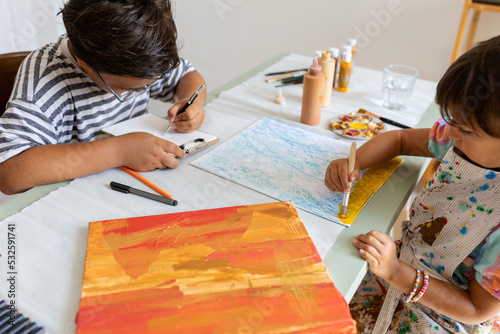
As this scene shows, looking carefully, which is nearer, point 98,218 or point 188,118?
point 98,218

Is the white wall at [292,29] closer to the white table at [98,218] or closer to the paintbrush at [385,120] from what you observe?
the paintbrush at [385,120]

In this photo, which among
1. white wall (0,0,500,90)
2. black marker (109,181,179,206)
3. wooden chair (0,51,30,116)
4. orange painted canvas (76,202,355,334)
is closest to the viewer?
orange painted canvas (76,202,355,334)

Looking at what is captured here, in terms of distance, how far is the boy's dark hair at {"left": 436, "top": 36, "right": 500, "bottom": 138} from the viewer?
1.80ft

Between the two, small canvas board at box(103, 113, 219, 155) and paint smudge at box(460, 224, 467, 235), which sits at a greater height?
small canvas board at box(103, 113, 219, 155)

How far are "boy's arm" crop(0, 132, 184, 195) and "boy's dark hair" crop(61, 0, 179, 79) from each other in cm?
15

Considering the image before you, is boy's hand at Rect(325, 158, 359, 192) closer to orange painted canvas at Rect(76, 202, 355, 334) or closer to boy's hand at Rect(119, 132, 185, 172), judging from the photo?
orange painted canvas at Rect(76, 202, 355, 334)

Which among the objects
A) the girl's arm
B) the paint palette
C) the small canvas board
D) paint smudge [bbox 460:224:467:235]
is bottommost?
the girl's arm

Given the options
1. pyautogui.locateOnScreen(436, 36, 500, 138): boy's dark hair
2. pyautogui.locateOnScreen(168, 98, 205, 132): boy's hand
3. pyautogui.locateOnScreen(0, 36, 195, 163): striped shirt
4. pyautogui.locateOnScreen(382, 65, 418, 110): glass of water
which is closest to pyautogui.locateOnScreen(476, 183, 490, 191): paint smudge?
pyautogui.locateOnScreen(436, 36, 500, 138): boy's dark hair

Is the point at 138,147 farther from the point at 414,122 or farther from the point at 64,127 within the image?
the point at 414,122

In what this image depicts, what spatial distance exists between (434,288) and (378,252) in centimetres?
13

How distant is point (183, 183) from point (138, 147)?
0.13 m

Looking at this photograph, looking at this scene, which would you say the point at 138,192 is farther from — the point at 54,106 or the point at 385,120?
the point at 385,120

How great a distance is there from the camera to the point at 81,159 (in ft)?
2.56

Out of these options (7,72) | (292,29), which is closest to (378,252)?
(7,72)
